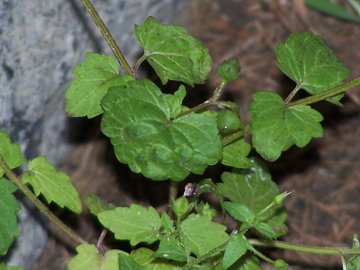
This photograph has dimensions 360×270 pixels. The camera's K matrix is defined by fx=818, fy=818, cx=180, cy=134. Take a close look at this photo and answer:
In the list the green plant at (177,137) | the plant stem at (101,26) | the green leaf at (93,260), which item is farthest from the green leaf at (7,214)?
the plant stem at (101,26)

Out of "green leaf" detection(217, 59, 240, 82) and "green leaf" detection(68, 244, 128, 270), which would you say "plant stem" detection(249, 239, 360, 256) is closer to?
"green leaf" detection(68, 244, 128, 270)

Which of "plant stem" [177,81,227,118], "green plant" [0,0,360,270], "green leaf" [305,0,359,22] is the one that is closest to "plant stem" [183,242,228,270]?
"green plant" [0,0,360,270]

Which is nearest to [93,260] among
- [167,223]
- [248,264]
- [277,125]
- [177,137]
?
[167,223]

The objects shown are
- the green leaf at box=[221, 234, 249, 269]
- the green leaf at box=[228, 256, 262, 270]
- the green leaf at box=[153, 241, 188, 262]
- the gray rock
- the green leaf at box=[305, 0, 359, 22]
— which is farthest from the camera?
the green leaf at box=[305, 0, 359, 22]

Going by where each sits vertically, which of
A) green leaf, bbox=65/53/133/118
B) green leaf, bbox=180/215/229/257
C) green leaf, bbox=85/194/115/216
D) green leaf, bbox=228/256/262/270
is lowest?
green leaf, bbox=228/256/262/270

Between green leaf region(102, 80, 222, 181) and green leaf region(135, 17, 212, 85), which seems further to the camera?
green leaf region(135, 17, 212, 85)

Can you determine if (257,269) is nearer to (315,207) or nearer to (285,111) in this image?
(285,111)
